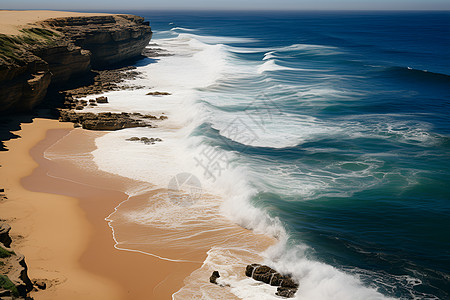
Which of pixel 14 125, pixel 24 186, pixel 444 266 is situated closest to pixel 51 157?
pixel 24 186

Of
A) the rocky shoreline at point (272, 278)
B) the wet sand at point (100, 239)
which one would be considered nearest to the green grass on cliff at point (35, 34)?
the wet sand at point (100, 239)

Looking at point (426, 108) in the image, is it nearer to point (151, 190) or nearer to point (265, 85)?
point (265, 85)

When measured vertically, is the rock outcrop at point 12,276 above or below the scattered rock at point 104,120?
above

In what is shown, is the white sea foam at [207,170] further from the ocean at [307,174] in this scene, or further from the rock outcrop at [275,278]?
the rock outcrop at [275,278]

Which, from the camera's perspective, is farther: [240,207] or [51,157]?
[51,157]

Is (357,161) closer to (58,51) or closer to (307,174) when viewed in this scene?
(307,174)

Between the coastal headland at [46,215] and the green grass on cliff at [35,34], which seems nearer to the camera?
the coastal headland at [46,215]

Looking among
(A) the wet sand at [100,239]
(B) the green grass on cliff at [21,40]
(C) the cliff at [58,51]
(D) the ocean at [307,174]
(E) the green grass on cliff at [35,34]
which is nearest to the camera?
(A) the wet sand at [100,239]

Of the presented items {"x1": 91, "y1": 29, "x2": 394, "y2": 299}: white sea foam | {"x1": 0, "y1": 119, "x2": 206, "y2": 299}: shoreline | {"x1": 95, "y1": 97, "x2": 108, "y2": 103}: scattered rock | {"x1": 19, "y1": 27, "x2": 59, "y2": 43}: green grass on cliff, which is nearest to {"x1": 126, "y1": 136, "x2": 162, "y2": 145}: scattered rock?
{"x1": 91, "y1": 29, "x2": 394, "y2": 299}: white sea foam
